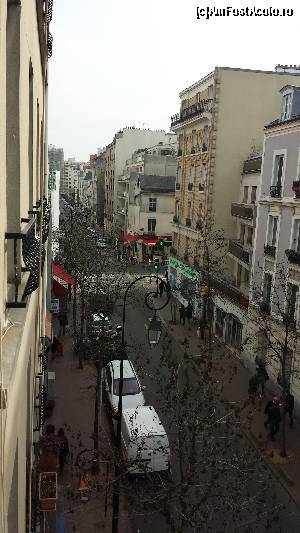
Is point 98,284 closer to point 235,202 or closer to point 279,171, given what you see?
point 279,171

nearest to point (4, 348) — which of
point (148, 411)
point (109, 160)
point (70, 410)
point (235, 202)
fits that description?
point (148, 411)

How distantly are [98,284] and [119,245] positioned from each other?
4358 centimetres

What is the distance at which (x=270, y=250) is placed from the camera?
72.3 feet

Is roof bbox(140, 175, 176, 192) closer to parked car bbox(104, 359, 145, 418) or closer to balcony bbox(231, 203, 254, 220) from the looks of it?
balcony bbox(231, 203, 254, 220)

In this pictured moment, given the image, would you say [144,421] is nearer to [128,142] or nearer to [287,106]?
[287,106]

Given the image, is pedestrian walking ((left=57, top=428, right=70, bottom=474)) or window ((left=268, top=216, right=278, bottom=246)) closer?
pedestrian walking ((left=57, top=428, right=70, bottom=474))

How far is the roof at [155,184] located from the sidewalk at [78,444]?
30930 millimetres

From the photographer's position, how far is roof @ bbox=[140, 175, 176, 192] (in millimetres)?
56125

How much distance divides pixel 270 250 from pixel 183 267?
53.9 ft

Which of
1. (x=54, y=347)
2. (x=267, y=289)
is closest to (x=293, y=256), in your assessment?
(x=267, y=289)

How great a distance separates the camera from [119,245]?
2589 inches

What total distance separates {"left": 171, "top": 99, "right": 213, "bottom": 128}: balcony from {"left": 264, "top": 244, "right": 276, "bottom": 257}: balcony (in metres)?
13.1

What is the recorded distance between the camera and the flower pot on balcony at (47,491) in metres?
11.2

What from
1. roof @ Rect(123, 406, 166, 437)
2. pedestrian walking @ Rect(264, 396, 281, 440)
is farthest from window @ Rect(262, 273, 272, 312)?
roof @ Rect(123, 406, 166, 437)
